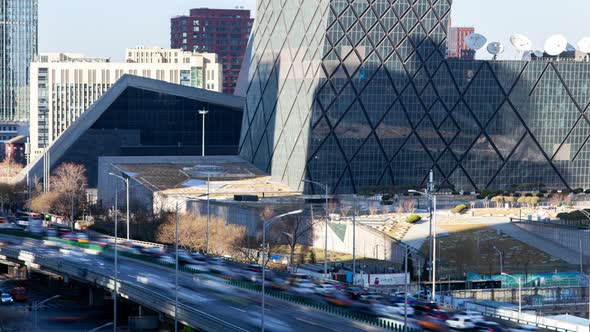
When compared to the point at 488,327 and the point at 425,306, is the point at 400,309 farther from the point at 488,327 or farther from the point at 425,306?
the point at 488,327

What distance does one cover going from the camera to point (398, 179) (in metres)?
198

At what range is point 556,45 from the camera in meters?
199

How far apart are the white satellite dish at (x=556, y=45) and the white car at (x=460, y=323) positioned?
109299 millimetres

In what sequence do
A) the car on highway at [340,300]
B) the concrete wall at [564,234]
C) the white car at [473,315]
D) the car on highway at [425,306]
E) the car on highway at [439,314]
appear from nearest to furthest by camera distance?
the white car at [473,315] < the car on highway at [439,314] < the car on highway at [425,306] < the car on highway at [340,300] < the concrete wall at [564,234]

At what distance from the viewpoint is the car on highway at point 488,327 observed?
9180 cm

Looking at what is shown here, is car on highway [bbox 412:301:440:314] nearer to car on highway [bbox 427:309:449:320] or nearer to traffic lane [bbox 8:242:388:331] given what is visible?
car on highway [bbox 427:309:449:320]

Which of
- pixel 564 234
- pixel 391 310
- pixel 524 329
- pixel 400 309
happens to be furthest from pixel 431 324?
pixel 564 234

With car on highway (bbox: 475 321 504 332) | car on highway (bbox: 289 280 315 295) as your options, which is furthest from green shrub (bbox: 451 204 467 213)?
car on highway (bbox: 475 321 504 332)

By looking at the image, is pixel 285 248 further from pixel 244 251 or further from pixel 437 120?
pixel 437 120

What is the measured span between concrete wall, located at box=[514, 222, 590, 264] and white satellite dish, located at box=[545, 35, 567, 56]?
4600 centimetres

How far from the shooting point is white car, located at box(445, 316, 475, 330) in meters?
92.9

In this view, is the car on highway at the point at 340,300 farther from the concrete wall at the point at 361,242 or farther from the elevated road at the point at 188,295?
the concrete wall at the point at 361,242

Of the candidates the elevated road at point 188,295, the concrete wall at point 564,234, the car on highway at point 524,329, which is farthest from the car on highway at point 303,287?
the concrete wall at point 564,234

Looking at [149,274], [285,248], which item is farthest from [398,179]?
[149,274]
